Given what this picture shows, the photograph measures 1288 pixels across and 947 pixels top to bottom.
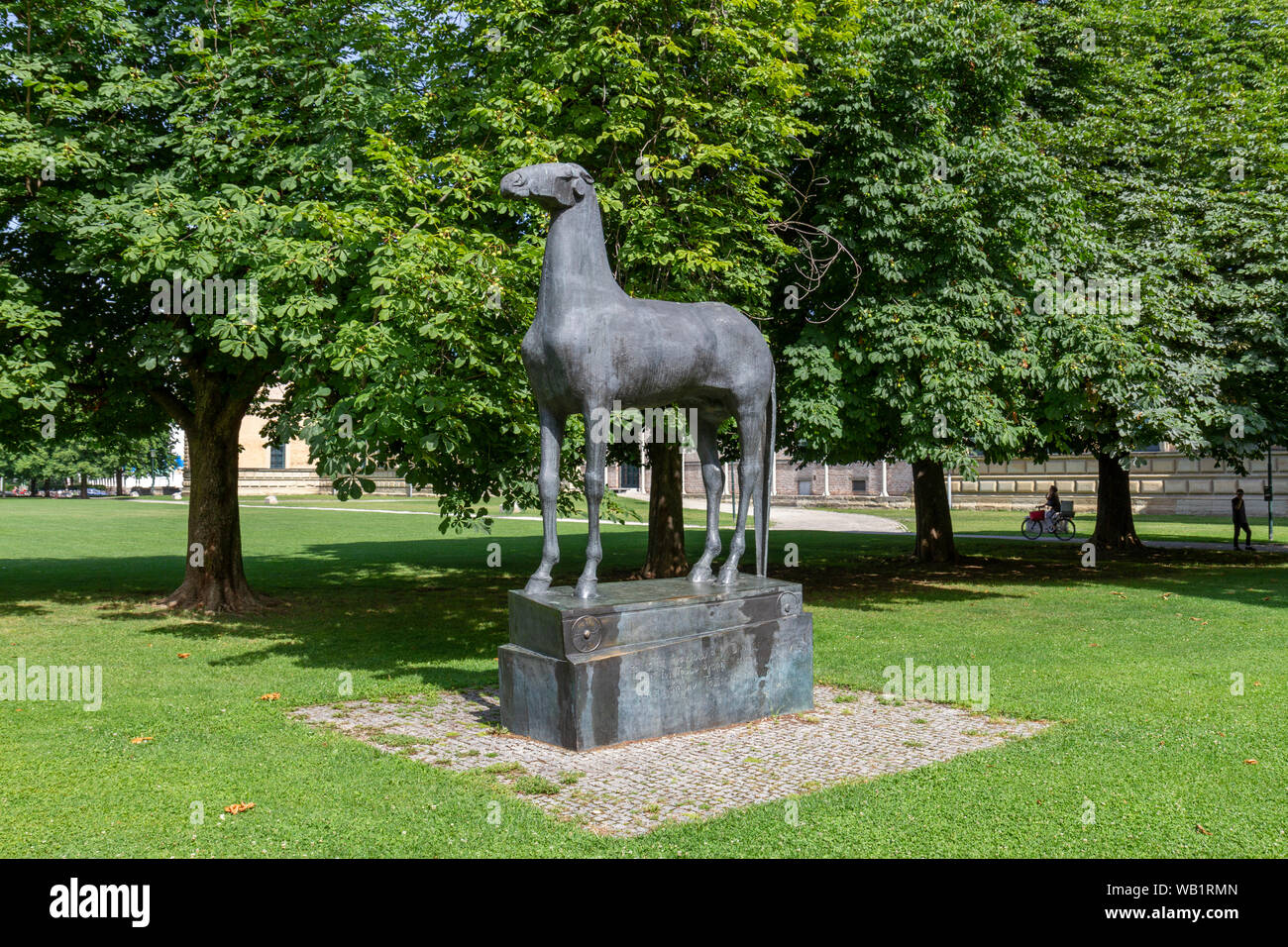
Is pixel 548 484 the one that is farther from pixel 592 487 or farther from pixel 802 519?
pixel 802 519

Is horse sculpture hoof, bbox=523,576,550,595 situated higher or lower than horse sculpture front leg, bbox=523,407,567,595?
lower

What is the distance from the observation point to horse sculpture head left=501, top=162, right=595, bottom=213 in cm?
832

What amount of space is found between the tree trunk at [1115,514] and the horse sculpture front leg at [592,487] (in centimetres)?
2345

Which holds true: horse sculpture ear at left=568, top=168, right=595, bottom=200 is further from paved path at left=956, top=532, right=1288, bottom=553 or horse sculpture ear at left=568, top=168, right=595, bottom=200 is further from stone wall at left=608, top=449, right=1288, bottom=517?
stone wall at left=608, top=449, right=1288, bottom=517

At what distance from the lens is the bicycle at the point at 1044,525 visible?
1405 inches

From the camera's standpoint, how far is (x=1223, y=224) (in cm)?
1947

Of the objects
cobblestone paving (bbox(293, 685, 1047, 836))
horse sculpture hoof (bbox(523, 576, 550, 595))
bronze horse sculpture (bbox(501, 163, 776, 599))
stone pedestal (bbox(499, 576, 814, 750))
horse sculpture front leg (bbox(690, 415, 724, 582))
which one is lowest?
cobblestone paving (bbox(293, 685, 1047, 836))

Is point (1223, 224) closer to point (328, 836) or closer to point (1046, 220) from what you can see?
point (1046, 220)

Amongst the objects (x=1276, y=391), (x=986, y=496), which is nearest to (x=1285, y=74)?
(x=1276, y=391)

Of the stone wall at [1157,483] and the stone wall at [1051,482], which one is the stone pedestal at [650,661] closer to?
the stone wall at [1051,482]

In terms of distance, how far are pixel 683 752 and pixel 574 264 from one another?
4.14 metres

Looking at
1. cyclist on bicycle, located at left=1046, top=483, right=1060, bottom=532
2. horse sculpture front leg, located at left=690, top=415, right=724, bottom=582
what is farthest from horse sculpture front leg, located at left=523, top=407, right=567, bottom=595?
cyclist on bicycle, located at left=1046, top=483, right=1060, bottom=532

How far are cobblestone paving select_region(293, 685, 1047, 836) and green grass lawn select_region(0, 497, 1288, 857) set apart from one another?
29cm

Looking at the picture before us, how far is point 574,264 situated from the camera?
842 centimetres
